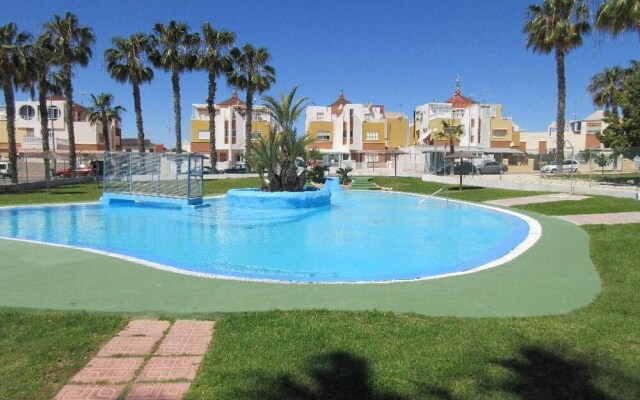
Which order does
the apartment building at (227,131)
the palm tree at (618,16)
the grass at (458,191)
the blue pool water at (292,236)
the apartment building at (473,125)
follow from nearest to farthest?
1. the blue pool water at (292,236)
2. the palm tree at (618,16)
3. the grass at (458,191)
4. the apartment building at (473,125)
5. the apartment building at (227,131)

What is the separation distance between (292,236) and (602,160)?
60.9 ft

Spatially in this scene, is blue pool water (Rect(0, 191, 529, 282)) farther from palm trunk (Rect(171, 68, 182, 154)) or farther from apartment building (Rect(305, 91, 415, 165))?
apartment building (Rect(305, 91, 415, 165))

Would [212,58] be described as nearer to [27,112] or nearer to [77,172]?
[77,172]

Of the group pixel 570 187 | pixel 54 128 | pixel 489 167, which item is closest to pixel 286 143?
pixel 570 187

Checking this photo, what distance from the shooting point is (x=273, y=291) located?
6621 mm

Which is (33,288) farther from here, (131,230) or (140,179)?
(140,179)

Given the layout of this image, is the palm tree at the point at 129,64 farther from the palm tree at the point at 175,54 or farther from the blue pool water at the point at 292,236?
the blue pool water at the point at 292,236

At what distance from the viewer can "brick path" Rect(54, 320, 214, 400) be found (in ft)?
11.5

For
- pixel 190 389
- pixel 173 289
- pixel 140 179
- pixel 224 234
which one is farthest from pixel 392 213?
pixel 190 389

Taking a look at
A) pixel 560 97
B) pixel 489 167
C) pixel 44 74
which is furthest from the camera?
pixel 489 167

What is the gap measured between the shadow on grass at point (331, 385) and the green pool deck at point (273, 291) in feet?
5.87

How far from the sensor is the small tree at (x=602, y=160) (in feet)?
76.8

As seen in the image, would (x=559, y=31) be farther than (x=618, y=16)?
Yes

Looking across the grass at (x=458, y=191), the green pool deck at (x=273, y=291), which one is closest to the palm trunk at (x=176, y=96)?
the grass at (x=458, y=191)
